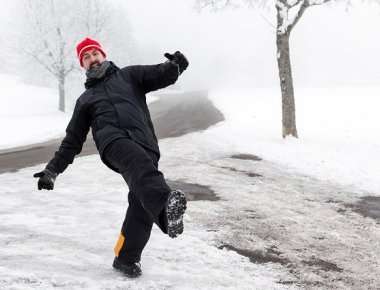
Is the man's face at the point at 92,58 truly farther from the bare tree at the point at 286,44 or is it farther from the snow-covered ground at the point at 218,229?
the bare tree at the point at 286,44

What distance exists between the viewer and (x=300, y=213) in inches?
238

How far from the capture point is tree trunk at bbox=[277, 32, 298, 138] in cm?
1312

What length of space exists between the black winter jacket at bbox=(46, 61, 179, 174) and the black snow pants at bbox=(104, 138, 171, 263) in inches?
4.4

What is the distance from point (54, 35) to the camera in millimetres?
30328

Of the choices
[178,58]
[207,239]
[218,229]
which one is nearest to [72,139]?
[178,58]

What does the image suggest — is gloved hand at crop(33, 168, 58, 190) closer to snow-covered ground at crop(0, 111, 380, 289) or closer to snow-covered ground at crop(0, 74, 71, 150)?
snow-covered ground at crop(0, 111, 380, 289)

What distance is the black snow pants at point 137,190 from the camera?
9.91 feet

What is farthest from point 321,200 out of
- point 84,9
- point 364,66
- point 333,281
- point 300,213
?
point 364,66

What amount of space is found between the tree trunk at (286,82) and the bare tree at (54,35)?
A: 19.1m

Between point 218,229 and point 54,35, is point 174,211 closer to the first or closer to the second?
point 218,229

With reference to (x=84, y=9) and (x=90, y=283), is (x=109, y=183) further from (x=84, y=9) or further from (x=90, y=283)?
(x=84, y=9)

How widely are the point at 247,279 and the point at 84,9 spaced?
32.4m

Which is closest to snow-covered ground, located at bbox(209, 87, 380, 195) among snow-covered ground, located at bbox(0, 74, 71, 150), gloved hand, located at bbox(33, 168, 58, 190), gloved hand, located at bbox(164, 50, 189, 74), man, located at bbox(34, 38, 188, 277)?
gloved hand, located at bbox(164, 50, 189, 74)

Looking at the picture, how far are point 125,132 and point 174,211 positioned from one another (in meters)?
0.75
